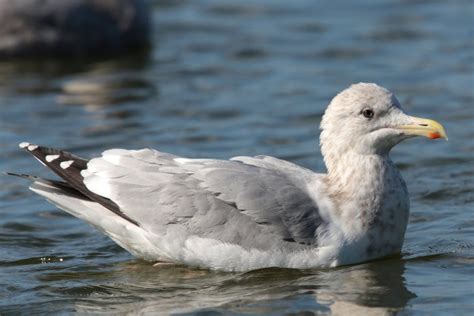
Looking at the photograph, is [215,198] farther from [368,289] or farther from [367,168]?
[368,289]

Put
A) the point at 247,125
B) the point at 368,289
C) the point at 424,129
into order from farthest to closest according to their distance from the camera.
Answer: the point at 247,125 → the point at 424,129 → the point at 368,289

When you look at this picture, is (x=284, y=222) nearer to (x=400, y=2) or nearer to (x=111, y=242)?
(x=111, y=242)

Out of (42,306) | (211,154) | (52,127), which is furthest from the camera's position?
(52,127)

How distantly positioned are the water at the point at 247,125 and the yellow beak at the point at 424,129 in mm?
894

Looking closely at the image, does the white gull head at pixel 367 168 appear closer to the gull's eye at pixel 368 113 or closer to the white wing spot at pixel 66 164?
the gull's eye at pixel 368 113

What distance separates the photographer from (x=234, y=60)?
1431 centimetres

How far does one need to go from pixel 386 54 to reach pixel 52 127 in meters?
4.29

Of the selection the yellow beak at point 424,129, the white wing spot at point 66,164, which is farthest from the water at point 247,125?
the yellow beak at point 424,129

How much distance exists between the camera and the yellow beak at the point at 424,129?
796 centimetres

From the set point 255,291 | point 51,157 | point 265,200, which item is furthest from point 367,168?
point 51,157

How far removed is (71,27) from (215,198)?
271 inches

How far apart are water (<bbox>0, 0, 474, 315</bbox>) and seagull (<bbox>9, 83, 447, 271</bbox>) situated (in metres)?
0.16

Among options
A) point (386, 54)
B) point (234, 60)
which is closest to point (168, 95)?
point (234, 60)

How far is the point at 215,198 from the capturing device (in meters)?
8.04
